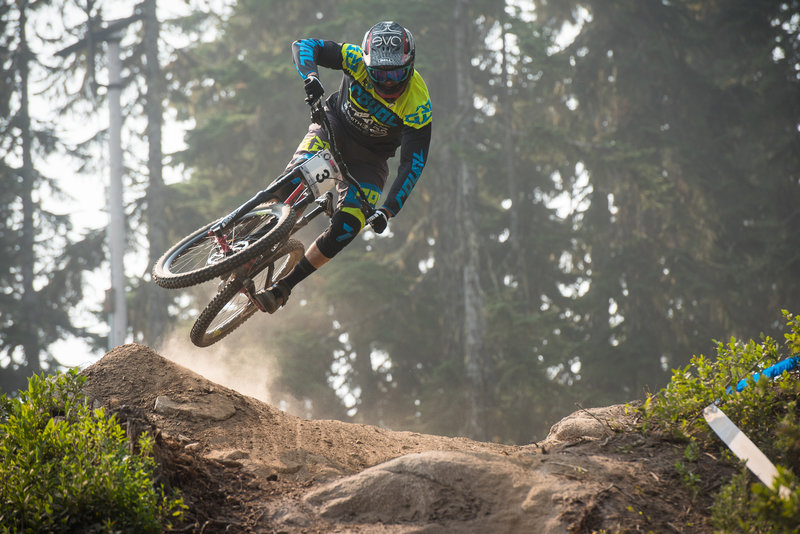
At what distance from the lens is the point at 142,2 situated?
22.5 metres

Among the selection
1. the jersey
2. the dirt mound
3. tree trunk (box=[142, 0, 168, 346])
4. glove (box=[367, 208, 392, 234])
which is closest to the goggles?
the jersey

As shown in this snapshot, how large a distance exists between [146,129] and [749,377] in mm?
21470

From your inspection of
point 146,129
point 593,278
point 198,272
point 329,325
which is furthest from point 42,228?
point 198,272

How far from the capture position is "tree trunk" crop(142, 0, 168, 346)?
67.6 feet

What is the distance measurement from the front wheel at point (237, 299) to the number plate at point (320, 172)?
803 millimetres

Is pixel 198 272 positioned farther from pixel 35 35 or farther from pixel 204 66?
pixel 35 35

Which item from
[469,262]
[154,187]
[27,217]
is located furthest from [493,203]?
[27,217]

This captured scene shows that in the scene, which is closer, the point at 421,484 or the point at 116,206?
the point at 421,484

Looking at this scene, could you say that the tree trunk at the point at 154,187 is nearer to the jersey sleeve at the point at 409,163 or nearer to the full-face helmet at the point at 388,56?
the jersey sleeve at the point at 409,163

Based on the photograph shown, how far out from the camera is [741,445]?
4.47 meters

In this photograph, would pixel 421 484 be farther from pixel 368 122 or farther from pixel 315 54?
pixel 315 54

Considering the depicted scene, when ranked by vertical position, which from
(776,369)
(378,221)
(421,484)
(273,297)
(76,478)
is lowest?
(776,369)

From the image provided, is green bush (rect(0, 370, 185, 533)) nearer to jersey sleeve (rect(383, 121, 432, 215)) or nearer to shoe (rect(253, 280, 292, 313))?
shoe (rect(253, 280, 292, 313))

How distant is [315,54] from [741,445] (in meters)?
5.00
